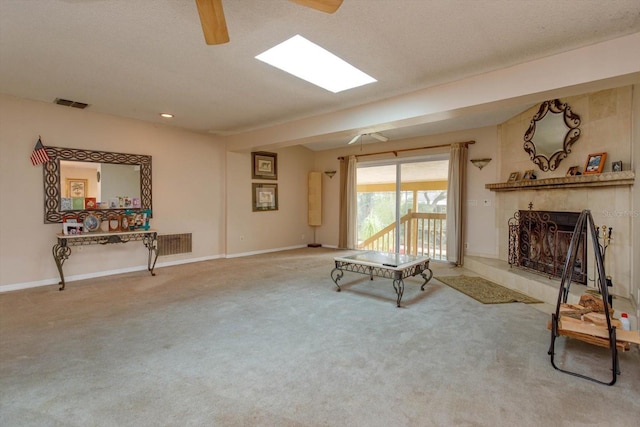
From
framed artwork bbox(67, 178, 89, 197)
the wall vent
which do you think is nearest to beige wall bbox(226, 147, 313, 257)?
the wall vent

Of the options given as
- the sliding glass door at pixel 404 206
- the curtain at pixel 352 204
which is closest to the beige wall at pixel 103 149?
the curtain at pixel 352 204

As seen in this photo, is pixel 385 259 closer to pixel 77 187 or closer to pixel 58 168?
pixel 77 187

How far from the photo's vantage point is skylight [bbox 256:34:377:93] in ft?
9.12

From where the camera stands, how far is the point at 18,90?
3684 millimetres

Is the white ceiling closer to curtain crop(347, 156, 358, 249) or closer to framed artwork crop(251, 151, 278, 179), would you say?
framed artwork crop(251, 151, 278, 179)

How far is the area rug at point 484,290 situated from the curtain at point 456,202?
1.02 metres

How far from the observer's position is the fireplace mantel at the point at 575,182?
9.96ft

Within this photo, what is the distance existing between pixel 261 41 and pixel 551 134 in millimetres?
3884

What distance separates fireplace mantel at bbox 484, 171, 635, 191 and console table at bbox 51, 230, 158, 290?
5.65 metres

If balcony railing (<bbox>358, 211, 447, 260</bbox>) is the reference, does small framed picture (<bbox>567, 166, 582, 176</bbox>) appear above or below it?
above

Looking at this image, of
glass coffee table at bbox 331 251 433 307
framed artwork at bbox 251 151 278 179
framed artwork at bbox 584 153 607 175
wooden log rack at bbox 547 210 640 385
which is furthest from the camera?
framed artwork at bbox 251 151 278 179

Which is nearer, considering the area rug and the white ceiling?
the white ceiling

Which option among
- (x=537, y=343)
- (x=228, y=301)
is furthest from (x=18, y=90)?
(x=537, y=343)

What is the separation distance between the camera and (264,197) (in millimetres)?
6938
